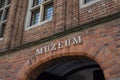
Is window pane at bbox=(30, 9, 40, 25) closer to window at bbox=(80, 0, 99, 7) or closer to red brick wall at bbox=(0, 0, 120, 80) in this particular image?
red brick wall at bbox=(0, 0, 120, 80)

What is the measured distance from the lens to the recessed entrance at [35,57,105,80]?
8.84 m

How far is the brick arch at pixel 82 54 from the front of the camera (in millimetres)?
6361

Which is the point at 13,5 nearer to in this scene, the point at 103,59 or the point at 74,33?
the point at 74,33

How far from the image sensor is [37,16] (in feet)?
30.5

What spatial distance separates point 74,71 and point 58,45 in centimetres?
235

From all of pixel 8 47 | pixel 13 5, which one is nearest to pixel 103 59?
pixel 8 47

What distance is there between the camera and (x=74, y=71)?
959 cm

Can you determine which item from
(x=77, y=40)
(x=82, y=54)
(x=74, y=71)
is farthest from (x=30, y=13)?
(x=82, y=54)

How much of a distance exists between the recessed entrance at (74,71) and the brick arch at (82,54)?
85 centimetres

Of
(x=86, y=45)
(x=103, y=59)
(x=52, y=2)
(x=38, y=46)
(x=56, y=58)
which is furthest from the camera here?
(x=52, y=2)

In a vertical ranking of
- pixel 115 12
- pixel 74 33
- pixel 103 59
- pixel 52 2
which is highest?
pixel 52 2

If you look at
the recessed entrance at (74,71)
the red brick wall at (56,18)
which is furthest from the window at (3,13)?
the recessed entrance at (74,71)

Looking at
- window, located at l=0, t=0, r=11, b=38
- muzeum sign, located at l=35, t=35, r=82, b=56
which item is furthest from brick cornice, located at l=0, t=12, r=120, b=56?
window, located at l=0, t=0, r=11, b=38

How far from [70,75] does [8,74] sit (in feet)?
7.80
